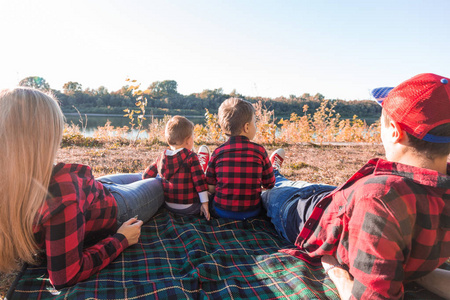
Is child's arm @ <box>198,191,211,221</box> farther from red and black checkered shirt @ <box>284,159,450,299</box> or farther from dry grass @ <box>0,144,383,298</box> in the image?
dry grass @ <box>0,144,383,298</box>

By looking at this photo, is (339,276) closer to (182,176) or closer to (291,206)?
(291,206)

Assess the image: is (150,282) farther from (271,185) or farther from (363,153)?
(363,153)

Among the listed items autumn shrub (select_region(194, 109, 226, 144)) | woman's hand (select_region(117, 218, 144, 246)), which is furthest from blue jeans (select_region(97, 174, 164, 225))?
autumn shrub (select_region(194, 109, 226, 144))

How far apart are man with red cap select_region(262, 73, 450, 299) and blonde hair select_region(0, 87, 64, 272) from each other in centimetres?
122

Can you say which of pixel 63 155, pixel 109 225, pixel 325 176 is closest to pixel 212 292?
pixel 109 225

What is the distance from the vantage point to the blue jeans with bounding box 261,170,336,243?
1.65 m

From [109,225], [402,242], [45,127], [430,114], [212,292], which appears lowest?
[212,292]

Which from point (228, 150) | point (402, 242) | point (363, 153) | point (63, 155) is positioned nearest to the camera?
point (402, 242)

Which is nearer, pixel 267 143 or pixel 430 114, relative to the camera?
pixel 430 114

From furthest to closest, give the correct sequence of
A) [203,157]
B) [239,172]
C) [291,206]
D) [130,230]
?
1. [203,157]
2. [239,172]
3. [291,206]
4. [130,230]

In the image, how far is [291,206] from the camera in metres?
1.78

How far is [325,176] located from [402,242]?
2.63m

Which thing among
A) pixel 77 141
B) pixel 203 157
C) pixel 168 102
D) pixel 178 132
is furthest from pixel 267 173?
pixel 168 102

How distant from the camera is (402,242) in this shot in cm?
95
